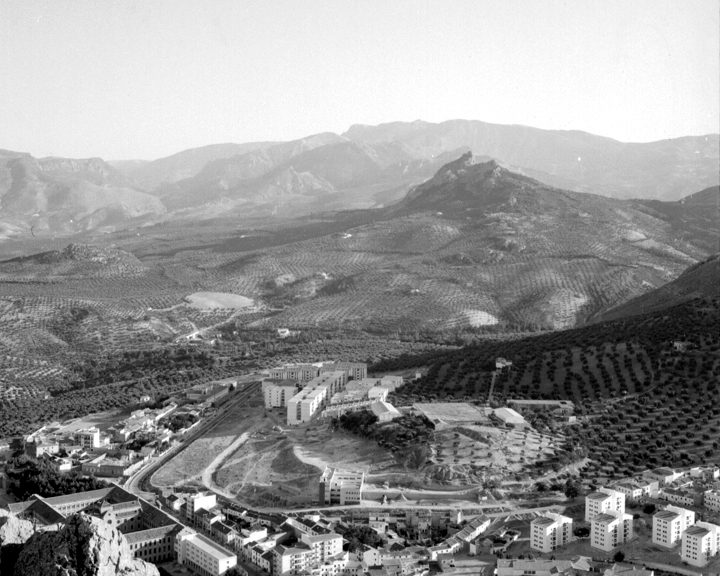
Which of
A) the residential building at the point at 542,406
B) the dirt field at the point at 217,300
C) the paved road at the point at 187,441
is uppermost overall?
the residential building at the point at 542,406

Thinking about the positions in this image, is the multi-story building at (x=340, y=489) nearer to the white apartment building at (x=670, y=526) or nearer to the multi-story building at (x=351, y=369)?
the white apartment building at (x=670, y=526)

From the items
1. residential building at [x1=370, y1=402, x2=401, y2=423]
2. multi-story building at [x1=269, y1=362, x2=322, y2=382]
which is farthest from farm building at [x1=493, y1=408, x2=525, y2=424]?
multi-story building at [x1=269, y1=362, x2=322, y2=382]

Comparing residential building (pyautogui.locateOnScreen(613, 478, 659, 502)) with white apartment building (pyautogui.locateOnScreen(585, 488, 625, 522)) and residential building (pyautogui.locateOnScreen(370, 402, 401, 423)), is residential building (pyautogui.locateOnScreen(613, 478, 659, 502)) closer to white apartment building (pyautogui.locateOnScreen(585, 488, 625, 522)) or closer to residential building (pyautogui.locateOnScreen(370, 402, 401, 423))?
white apartment building (pyautogui.locateOnScreen(585, 488, 625, 522))

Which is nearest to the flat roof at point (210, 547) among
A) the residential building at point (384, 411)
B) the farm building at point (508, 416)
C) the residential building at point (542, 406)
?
the residential building at point (384, 411)

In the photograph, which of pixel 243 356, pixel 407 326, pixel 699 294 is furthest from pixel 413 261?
pixel 699 294

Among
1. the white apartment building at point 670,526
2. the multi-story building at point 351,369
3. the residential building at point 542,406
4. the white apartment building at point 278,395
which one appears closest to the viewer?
the white apartment building at point 670,526

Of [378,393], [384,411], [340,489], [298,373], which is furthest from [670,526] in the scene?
[298,373]
